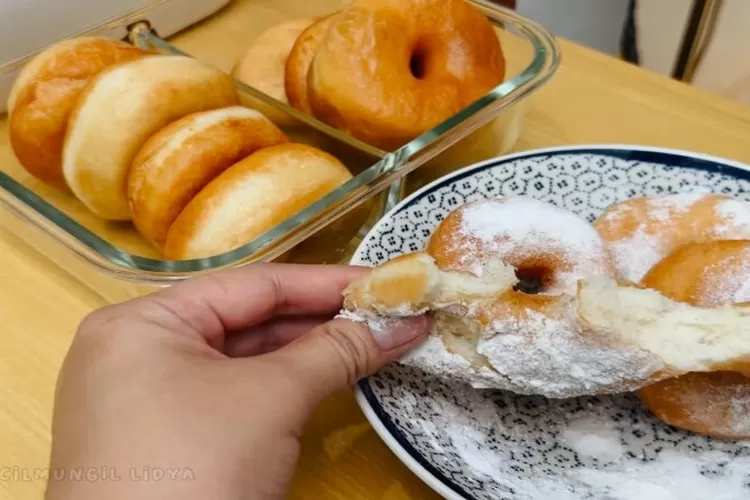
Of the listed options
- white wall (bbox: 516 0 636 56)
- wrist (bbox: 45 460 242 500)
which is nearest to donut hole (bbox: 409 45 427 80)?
wrist (bbox: 45 460 242 500)

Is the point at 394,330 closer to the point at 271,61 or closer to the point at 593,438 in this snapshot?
the point at 593,438

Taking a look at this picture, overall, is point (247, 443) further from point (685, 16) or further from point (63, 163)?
point (685, 16)

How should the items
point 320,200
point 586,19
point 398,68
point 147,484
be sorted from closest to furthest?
point 147,484 → point 320,200 → point 398,68 → point 586,19

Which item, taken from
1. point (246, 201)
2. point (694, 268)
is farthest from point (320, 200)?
point (694, 268)

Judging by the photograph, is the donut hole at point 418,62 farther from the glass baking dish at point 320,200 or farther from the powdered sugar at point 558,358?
the powdered sugar at point 558,358

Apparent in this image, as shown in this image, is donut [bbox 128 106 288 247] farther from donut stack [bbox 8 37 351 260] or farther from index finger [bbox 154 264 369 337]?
index finger [bbox 154 264 369 337]

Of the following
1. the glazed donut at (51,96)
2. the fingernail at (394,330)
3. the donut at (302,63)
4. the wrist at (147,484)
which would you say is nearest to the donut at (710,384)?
the fingernail at (394,330)

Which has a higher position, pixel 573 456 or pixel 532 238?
pixel 532 238
